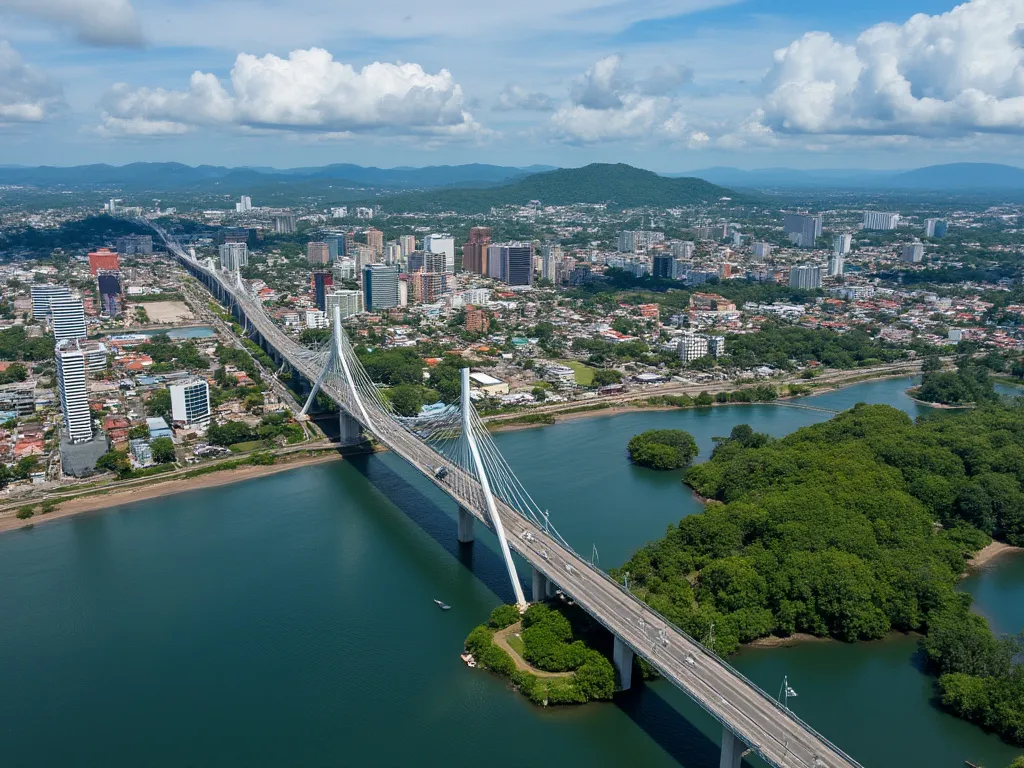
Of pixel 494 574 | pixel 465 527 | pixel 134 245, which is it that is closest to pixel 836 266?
pixel 465 527

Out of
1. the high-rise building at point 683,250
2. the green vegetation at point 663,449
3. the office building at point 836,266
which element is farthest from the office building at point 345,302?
the office building at point 836,266

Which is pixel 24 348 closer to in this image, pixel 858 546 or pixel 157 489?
pixel 157 489

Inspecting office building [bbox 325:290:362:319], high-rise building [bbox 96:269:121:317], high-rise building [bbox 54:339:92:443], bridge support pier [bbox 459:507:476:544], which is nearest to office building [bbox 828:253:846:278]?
office building [bbox 325:290:362:319]

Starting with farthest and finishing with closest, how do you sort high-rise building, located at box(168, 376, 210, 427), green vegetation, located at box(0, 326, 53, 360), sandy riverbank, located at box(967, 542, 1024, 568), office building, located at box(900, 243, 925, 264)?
office building, located at box(900, 243, 925, 264) < green vegetation, located at box(0, 326, 53, 360) < high-rise building, located at box(168, 376, 210, 427) < sandy riverbank, located at box(967, 542, 1024, 568)

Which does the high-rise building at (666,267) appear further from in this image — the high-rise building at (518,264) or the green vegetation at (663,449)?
the green vegetation at (663,449)

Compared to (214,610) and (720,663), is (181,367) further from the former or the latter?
(720,663)

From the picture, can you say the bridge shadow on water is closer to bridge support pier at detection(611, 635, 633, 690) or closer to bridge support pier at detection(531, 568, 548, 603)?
bridge support pier at detection(611, 635, 633, 690)

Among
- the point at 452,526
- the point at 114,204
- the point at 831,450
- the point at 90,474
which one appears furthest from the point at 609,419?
the point at 114,204
